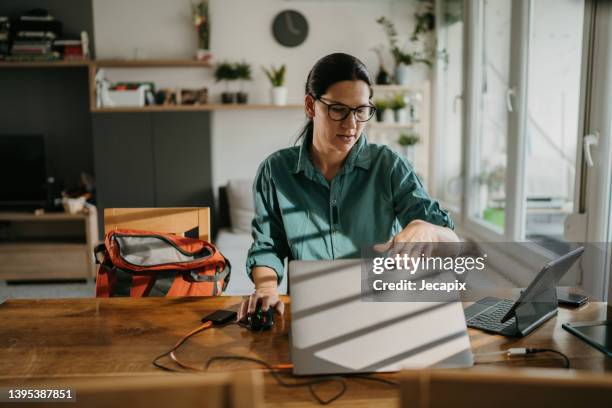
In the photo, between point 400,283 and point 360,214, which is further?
point 360,214

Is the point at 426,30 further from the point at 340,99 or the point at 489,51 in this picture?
the point at 340,99

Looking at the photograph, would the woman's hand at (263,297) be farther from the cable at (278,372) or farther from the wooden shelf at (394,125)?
the wooden shelf at (394,125)

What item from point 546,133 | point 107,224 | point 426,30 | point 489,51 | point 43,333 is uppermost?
point 426,30

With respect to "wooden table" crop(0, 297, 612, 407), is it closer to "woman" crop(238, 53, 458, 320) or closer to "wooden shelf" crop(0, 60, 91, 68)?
"woman" crop(238, 53, 458, 320)

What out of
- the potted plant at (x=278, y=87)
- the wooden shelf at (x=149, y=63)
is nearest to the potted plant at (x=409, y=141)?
the potted plant at (x=278, y=87)

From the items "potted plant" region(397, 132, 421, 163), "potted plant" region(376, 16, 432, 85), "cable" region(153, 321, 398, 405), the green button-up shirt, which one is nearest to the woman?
the green button-up shirt

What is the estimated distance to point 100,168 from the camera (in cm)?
430

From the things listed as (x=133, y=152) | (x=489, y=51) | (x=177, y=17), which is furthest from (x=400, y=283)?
(x=177, y=17)

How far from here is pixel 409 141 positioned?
13.8 ft

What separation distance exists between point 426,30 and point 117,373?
406 cm

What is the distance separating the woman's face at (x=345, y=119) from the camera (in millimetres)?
1477

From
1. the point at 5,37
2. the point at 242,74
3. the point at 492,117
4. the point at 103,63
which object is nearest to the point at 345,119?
the point at 492,117

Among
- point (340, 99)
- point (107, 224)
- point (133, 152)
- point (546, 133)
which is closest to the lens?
point (340, 99)

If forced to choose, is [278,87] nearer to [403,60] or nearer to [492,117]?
[403,60]
